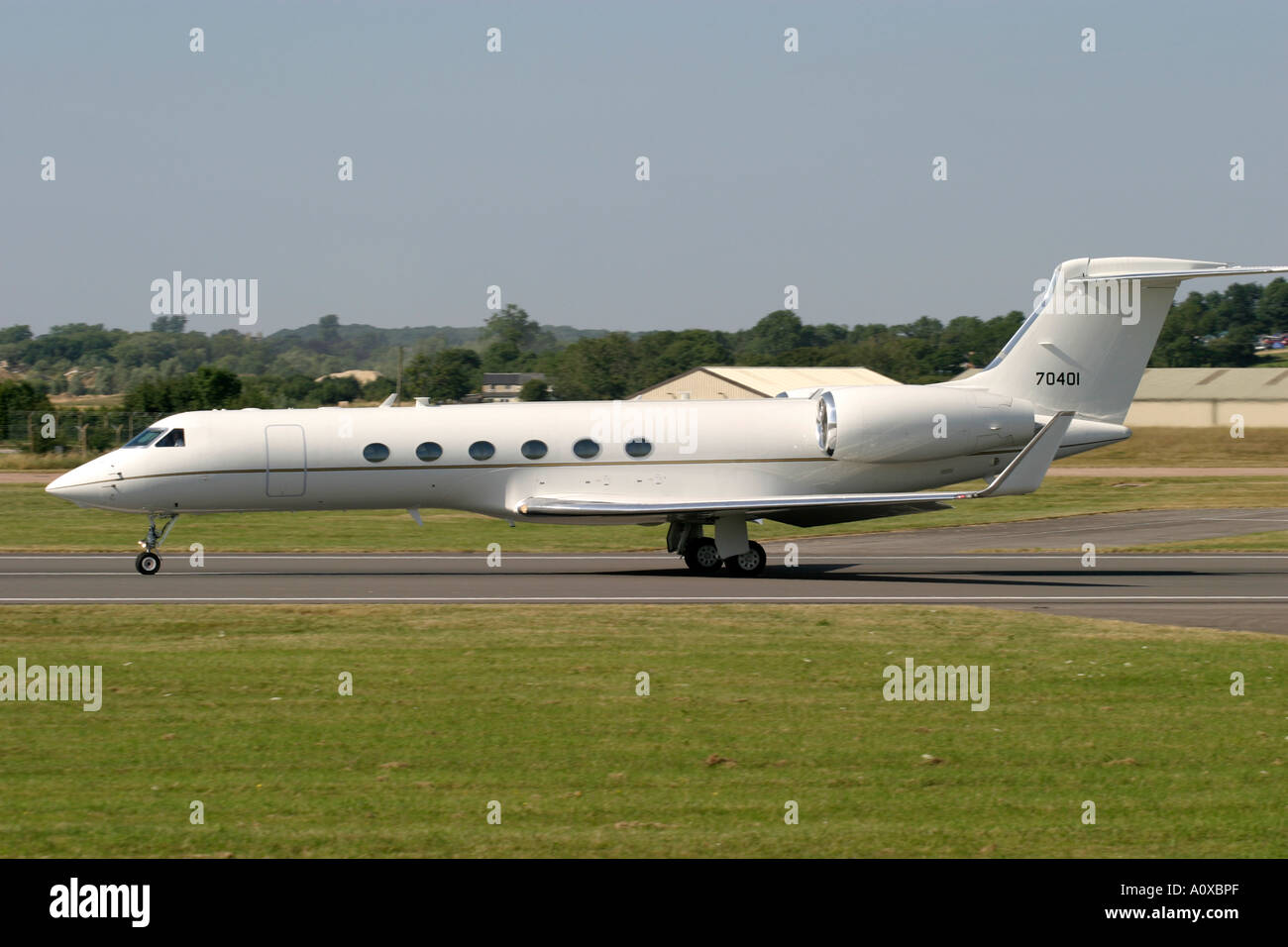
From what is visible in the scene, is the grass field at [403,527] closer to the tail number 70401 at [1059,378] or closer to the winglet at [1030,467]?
the tail number 70401 at [1059,378]

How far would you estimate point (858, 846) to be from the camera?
8266 millimetres

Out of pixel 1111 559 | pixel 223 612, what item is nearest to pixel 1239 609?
pixel 1111 559

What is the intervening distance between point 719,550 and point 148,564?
34.0 feet

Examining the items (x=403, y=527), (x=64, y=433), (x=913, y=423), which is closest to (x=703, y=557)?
(x=913, y=423)

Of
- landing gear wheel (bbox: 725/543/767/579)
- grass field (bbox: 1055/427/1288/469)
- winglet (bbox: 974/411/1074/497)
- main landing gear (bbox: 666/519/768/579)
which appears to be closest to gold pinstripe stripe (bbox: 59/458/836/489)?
main landing gear (bbox: 666/519/768/579)

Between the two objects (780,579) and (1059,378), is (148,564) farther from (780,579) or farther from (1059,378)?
(1059,378)

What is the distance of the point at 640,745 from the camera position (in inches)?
427

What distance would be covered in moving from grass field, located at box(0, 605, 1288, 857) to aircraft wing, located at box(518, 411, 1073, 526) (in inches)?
222

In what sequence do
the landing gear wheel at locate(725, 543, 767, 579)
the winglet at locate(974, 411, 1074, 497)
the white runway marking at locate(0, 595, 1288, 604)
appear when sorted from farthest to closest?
1. the landing gear wheel at locate(725, 543, 767, 579)
2. the winglet at locate(974, 411, 1074, 497)
3. the white runway marking at locate(0, 595, 1288, 604)

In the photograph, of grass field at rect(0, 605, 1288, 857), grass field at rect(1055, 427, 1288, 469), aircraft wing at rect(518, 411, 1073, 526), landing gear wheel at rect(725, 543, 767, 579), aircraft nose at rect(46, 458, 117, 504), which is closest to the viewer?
grass field at rect(0, 605, 1288, 857)

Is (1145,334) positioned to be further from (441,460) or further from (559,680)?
(559,680)

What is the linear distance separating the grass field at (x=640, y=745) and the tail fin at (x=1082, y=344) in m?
9.39

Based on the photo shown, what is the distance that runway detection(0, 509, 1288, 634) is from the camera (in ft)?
67.4

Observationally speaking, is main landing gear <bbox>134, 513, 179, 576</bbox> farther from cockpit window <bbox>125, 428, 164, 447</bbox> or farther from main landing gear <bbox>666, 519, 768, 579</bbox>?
main landing gear <bbox>666, 519, 768, 579</bbox>
